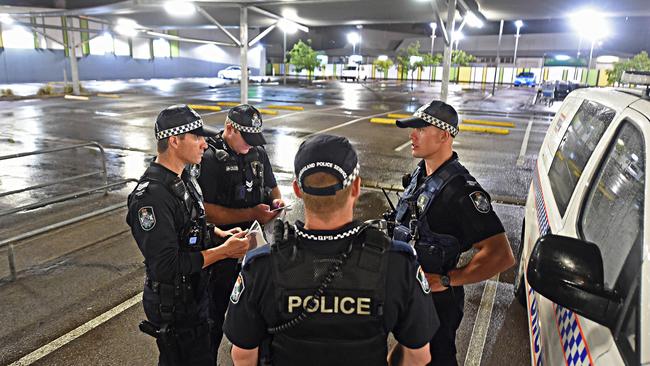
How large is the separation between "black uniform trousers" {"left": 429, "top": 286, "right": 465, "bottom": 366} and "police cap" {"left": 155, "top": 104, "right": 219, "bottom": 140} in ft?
5.21

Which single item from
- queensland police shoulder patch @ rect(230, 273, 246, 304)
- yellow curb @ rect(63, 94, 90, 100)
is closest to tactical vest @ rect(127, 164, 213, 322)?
queensland police shoulder patch @ rect(230, 273, 246, 304)

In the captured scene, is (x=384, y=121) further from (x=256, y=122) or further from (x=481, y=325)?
(x=256, y=122)

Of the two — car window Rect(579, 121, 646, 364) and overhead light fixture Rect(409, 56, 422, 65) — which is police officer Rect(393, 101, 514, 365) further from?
overhead light fixture Rect(409, 56, 422, 65)

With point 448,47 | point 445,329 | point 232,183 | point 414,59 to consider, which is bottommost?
point 445,329

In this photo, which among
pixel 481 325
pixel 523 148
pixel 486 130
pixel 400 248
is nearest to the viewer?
pixel 400 248

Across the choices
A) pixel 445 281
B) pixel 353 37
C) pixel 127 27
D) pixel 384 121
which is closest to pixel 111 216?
pixel 445 281

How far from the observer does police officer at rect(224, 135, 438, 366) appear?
1.49m

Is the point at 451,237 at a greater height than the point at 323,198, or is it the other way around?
the point at 323,198

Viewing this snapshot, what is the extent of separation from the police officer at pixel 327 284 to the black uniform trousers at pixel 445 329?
3.23 feet

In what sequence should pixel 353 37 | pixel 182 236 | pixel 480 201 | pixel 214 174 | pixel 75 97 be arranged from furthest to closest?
1. pixel 353 37
2. pixel 75 97
3. pixel 214 174
4. pixel 182 236
5. pixel 480 201

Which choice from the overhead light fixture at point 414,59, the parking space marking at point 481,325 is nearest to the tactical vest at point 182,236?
the parking space marking at point 481,325

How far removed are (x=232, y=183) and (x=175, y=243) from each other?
3.25ft

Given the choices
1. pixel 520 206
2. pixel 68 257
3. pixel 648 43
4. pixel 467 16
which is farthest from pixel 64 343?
pixel 648 43

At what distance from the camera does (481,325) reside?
3943mm
